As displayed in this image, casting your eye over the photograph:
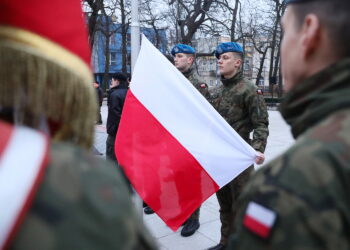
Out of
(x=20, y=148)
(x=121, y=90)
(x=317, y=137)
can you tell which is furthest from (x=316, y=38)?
(x=121, y=90)

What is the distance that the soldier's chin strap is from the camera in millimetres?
576

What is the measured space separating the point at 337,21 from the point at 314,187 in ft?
1.62

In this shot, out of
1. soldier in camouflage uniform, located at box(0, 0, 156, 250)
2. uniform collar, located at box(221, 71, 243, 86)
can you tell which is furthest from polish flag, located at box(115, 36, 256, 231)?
soldier in camouflage uniform, located at box(0, 0, 156, 250)

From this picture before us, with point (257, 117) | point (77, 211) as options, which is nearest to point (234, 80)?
point (257, 117)

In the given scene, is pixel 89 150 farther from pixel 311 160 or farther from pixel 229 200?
pixel 229 200

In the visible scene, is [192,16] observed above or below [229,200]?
above

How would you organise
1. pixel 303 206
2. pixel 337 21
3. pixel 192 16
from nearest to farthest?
pixel 303 206 → pixel 337 21 → pixel 192 16

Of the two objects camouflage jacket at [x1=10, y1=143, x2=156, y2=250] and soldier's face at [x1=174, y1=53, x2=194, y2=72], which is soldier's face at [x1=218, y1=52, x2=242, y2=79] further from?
camouflage jacket at [x1=10, y1=143, x2=156, y2=250]

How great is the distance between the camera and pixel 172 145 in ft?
9.98

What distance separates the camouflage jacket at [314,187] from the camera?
93 cm

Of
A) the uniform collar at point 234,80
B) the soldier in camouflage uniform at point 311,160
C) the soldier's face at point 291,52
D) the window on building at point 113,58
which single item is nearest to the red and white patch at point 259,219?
the soldier in camouflage uniform at point 311,160

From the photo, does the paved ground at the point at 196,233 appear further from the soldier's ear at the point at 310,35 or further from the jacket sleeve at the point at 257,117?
the soldier's ear at the point at 310,35

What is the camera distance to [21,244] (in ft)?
1.94

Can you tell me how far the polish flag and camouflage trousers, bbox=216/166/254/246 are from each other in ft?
1.30
